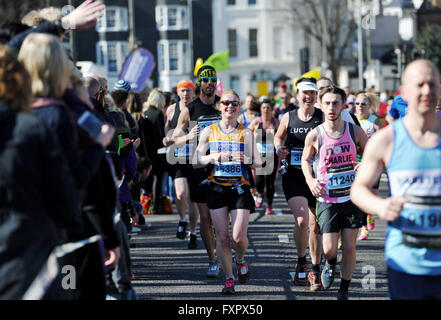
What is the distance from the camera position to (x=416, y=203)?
423cm

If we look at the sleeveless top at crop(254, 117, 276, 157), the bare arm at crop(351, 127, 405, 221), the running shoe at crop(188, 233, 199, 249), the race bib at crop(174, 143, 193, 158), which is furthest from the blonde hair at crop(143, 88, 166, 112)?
the bare arm at crop(351, 127, 405, 221)

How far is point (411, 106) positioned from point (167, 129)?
6039mm

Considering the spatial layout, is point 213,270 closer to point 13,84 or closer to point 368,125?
point 368,125

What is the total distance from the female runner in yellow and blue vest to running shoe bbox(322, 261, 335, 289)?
78 centimetres

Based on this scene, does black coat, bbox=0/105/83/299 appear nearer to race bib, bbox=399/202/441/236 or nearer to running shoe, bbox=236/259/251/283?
race bib, bbox=399/202/441/236

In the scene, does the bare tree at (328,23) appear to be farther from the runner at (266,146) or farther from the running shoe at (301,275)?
the running shoe at (301,275)

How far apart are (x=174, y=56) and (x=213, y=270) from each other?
219 feet

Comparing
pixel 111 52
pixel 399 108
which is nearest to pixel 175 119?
pixel 399 108

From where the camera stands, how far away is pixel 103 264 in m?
4.50

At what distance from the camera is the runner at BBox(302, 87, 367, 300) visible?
7051 mm

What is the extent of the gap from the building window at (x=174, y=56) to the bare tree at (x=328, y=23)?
40.4 ft

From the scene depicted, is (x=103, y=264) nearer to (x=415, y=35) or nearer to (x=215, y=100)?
(x=215, y=100)

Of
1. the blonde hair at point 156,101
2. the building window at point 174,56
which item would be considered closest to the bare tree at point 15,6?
the building window at point 174,56
